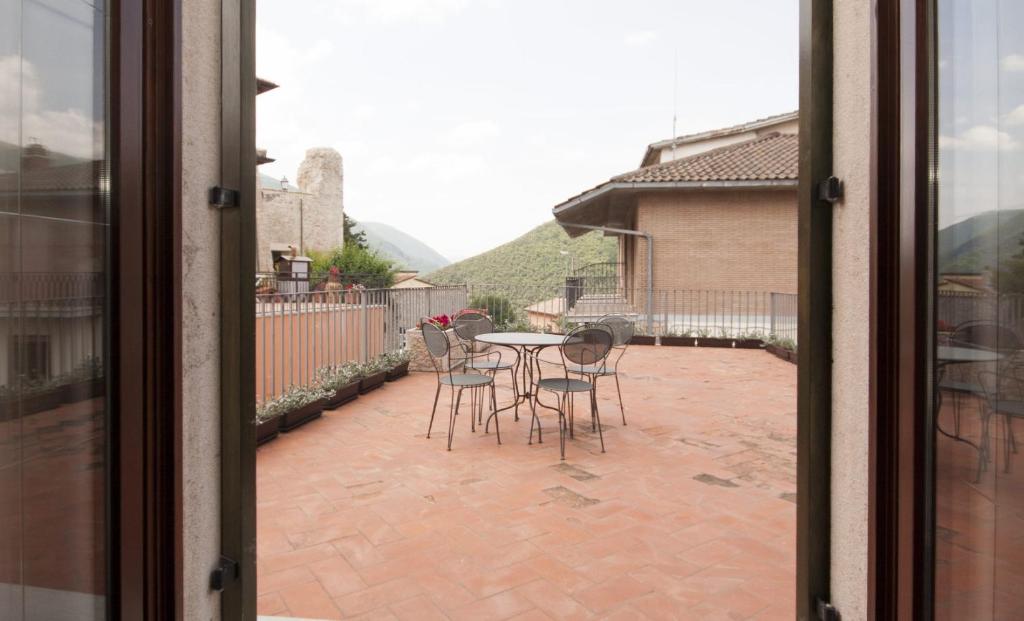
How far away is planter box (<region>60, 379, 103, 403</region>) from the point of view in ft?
4.05

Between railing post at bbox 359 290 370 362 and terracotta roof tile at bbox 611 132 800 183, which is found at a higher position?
terracotta roof tile at bbox 611 132 800 183

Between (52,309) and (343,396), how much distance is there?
494 cm

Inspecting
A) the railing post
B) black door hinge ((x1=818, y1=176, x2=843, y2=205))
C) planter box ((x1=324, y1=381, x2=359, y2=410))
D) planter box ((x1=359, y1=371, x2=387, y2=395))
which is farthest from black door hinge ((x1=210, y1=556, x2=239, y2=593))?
the railing post

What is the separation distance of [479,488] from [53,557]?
256 centimetres

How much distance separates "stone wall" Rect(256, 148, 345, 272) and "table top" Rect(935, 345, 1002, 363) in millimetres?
29380

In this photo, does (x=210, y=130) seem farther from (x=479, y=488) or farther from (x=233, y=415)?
(x=479, y=488)

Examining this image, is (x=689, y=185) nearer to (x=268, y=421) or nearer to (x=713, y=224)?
(x=713, y=224)

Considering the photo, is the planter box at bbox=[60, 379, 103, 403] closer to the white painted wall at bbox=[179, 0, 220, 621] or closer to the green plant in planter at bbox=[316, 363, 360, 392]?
the white painted wall at bbox=[179, 0, 220, 621]

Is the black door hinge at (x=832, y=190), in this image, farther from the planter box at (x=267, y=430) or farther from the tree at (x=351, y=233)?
the tree at (x=351, y=233)

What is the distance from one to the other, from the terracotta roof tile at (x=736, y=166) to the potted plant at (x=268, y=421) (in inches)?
411

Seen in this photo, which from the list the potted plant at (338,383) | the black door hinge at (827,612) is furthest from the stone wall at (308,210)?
the black door hinge at (827,612)

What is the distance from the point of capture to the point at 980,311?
1111mm

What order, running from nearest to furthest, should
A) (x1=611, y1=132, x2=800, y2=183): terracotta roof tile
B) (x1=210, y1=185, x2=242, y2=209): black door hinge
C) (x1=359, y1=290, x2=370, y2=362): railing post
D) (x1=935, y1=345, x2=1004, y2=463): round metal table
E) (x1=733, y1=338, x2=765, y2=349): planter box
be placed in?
(x1=935, y1=345, x2=1004, y2=463): round metal table → (x1=210, y1=185, x2=242, y2=209): black door hinge → (x1=359, y1=290, x2=370, y2=362): railing post → (x1=733, y1=338, x2=765, y2=349): planter box → (x1=611, y1=132, x2=800, y2=183): terracotta roof tile

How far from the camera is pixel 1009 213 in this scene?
1023 millimetres
